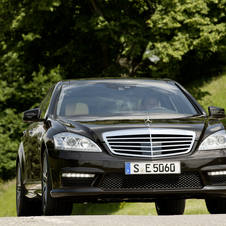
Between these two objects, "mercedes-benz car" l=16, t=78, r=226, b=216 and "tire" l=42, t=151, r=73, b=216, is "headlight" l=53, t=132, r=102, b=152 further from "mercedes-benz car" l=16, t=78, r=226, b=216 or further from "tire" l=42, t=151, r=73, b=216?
"tire" l=42, t=151, r=73, b=216

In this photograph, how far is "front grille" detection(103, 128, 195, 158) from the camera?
16.9ft

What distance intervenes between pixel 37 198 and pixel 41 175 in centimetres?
50

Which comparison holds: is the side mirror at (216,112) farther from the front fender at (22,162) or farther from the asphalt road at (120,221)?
the front fender at (22,162)

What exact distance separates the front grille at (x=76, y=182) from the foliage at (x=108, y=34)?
54.7 ft

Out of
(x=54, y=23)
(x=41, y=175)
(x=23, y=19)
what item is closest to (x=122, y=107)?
(x=41, y=175)

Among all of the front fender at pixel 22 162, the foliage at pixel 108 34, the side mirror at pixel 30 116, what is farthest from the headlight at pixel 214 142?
the foliage at pixel 108 34

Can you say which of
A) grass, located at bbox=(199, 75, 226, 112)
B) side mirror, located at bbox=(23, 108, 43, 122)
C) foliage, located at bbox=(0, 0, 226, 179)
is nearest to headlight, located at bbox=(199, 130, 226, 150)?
side mirror, located at bbox=(23, 108, 43, 122)

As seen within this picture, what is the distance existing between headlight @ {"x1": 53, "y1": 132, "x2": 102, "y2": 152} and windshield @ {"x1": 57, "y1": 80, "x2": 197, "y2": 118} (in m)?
0.85

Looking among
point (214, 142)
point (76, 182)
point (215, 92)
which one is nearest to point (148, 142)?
point (214, 142)

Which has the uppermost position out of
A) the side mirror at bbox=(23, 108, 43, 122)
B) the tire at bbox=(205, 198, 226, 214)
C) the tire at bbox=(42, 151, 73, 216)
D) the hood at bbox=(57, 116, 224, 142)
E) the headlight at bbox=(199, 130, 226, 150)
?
the hood at bbox=(57, 116, 224, 142)

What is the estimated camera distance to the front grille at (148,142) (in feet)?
16.9

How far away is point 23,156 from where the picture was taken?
23.2 feet

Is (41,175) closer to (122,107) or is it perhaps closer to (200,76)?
(122,107)

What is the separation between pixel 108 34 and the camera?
23.3 metres
